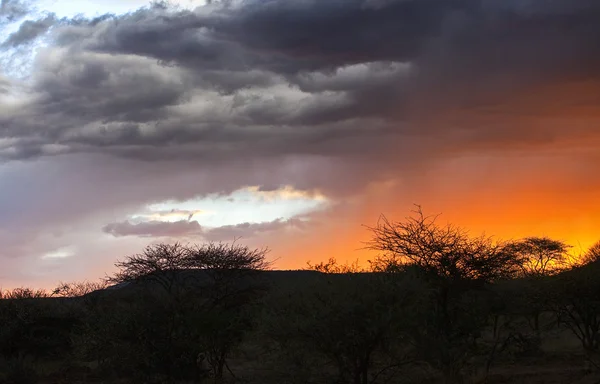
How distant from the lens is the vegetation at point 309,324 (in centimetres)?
2052

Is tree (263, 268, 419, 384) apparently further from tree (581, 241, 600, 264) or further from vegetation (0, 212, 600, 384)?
tree (581, 241, 600, 264)

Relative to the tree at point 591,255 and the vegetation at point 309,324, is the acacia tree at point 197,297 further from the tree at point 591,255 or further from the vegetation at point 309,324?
the tree at point 591,255

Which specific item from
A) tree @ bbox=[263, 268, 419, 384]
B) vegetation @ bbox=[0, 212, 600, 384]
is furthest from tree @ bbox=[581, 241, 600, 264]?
tree @ bbox=[263, 268, 419, 384]

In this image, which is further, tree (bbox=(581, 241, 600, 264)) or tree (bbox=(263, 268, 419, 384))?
tree (bbox=(581, 241, 600, 264))

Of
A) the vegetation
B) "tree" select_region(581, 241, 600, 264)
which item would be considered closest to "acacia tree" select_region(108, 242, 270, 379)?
the vegetation

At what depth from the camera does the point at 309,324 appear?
20094 millimetres

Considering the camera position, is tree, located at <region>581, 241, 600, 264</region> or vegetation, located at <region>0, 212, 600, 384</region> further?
tree, located at <region>581, 241, 600, 264</region>

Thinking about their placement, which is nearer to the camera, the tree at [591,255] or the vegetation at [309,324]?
the vegetation at [309,324]

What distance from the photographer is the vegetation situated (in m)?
20.5

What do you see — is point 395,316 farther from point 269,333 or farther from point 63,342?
point 63,342

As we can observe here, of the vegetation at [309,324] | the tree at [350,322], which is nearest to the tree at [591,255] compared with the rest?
the vegetation at [309,324]

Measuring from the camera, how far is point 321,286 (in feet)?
72.1

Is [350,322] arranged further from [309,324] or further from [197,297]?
[197,297]

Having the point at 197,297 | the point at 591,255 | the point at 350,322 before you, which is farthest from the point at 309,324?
the point at 591,255
